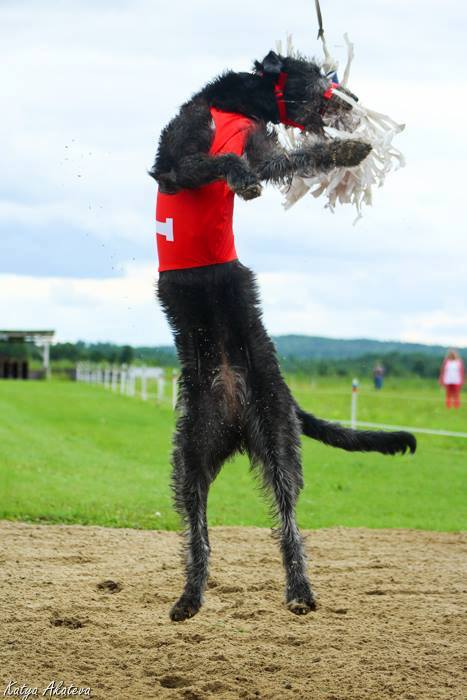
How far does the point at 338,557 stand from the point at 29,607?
3.12m

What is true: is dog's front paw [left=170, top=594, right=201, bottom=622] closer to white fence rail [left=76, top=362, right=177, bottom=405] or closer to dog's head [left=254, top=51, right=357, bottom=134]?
dog's head [left=254, top=51, right=357, bottom=134]

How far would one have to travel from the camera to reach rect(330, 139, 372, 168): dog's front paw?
179 inches

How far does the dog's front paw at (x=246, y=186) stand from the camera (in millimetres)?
4410

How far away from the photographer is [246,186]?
14.5 feet

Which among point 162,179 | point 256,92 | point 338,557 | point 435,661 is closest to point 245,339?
point 162,179

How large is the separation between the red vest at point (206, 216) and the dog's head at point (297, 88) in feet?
0.82

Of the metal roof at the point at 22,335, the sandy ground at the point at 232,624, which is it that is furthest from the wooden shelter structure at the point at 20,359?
the sandy ground at the point at 232,624

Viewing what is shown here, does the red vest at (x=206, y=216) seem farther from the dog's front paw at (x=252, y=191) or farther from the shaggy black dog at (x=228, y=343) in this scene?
the dog's front paw at (x=252, y=191)

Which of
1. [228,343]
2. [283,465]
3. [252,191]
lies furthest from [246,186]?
[283,465]

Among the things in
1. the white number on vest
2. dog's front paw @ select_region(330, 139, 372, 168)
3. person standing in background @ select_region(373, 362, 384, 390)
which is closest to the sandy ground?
the white number on vest

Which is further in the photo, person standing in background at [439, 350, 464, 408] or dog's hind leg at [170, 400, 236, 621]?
person standing in background at [439, 350, 464, 408]

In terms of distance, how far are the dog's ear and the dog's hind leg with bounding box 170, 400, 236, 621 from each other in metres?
1.82

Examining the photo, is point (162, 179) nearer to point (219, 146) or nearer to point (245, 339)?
point (219, 146)

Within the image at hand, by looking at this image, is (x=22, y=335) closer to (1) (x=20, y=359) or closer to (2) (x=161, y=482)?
(1) (x=20, y=359)
